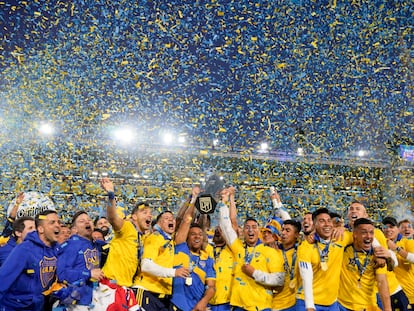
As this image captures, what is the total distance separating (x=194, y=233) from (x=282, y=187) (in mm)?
28518

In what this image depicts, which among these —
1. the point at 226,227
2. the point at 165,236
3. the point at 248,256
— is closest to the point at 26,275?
the point at 165,236

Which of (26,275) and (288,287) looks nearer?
(26,275)

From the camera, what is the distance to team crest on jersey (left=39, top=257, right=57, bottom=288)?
5.16 metres

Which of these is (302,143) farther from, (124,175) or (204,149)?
(124,175)

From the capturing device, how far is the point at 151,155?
1331 inches

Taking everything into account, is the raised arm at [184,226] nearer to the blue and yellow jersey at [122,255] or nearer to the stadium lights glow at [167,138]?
the blue and yellow jersey at [122,255]

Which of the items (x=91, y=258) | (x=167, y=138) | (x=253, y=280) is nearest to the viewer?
(x=91, y=258)

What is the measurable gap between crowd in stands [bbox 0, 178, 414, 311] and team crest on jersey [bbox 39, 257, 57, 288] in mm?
11

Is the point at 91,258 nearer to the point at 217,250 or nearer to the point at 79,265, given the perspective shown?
the point at 79,265

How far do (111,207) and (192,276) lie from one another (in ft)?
5.41

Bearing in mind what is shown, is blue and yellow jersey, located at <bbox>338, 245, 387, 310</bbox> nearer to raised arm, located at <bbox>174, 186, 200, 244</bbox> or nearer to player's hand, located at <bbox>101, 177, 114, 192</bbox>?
raised arm, located at <bbox>174, 186, 200, 244</bbox>

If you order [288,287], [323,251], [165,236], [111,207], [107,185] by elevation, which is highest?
[107,185]

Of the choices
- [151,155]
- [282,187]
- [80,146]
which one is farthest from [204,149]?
[80,146]

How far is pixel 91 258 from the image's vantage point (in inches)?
211
